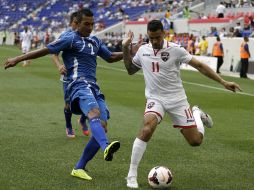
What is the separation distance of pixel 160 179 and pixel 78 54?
2080 mm

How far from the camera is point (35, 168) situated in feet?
26.8

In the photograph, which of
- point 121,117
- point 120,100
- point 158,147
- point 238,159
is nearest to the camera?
point 238,159

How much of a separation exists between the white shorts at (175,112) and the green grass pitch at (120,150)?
2.52 ft

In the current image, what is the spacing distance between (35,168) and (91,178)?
3.23ft

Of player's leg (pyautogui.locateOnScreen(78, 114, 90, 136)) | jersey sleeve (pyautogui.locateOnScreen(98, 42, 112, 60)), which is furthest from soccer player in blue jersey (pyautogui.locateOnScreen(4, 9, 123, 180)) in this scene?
player's leg (pyautogui.locateOnScreen(78, 114, 90, 136))

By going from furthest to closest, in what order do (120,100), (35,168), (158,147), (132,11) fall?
(132,11)
(120,100)
(158,147)
(35,168)

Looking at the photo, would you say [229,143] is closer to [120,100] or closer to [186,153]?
[186,153]

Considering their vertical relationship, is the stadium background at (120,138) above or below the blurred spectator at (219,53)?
above

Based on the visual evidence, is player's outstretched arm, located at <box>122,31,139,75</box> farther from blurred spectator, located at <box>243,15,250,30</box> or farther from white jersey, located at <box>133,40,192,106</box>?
blurred spectator, located at <box>243,15,250,30</box>

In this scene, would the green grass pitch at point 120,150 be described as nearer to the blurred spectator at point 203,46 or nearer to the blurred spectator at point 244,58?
the blurred spectator at point 244,58

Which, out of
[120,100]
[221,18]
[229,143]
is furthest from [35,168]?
[221,18]

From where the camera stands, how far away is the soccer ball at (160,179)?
280 inches

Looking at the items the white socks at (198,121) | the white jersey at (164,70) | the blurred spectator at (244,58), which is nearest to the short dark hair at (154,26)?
the white jersey at (164,70)

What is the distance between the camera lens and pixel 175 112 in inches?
300
